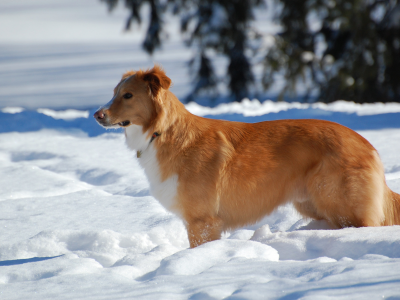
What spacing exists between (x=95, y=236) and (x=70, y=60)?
21.4m

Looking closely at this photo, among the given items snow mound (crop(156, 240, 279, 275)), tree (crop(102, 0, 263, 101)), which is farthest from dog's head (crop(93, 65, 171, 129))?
tree (crop(102, 0, 263, 101))

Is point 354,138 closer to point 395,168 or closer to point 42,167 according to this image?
point 395,168

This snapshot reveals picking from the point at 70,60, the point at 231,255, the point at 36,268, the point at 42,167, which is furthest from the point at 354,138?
the point at 70,60

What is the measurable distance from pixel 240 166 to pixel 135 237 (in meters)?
0.97

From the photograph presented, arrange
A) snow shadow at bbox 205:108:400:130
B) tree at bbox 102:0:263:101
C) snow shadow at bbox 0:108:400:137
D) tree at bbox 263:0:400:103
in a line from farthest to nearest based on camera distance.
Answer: tree at bbox 102:0:263:101, tree at bbox 263:0:400:103, snow shadow at bbox 0:108:400:137, snow shadow at bbox 205:108:400:130

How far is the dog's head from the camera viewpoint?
2955mm

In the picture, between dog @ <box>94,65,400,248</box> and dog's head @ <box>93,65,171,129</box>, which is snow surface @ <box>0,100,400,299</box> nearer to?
dog @ <box>94,65,400,248</box>

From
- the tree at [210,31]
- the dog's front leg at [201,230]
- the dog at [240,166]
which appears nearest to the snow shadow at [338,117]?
the dog at [240,166]

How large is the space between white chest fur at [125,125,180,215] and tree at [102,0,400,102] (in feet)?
30.9

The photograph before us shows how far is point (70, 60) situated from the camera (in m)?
22.8

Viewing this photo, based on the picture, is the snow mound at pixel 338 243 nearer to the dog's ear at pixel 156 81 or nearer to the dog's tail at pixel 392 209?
the dog's tail at pixel 392 209

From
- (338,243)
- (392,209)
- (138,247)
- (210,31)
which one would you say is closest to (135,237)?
(138,247)

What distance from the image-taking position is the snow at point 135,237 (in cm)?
194

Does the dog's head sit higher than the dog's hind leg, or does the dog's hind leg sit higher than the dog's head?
the dog's head
